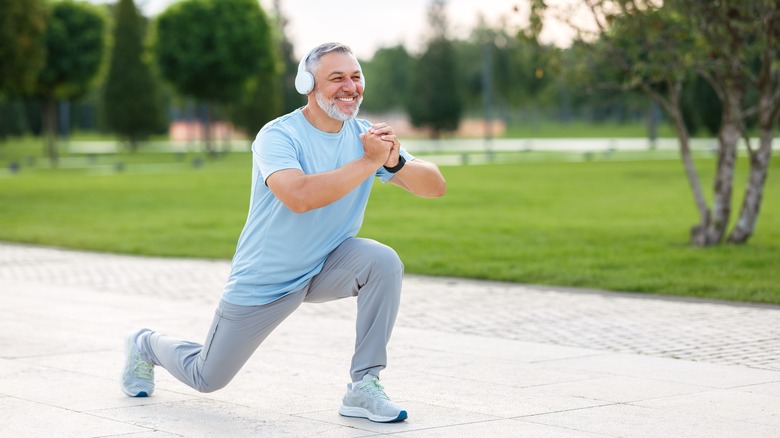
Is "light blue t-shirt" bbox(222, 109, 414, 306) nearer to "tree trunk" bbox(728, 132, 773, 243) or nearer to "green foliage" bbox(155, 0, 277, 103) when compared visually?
"tree trunk" bbox(728, 132, 773, 243)

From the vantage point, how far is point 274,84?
2731 inches

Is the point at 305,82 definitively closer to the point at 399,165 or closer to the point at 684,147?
the point at 399,165

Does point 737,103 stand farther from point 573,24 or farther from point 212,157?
point 212,157

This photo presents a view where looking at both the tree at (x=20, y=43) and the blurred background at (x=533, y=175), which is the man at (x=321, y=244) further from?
the tree at (x=20, y=43)

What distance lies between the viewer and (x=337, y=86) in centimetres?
541

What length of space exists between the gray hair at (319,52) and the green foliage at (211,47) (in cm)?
4720

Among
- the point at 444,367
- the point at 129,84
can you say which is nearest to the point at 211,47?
the point at 129,84

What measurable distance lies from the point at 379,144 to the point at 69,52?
43597mm

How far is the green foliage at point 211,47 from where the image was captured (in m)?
52.4

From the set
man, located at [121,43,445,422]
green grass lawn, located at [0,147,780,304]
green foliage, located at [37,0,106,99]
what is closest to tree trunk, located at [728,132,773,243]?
green grass lawn, located at [0,147,780,304]

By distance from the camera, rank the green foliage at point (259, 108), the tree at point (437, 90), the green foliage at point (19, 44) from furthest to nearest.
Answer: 1. the tree at point (437, 90)
2. the green foliage at point (259, 108)
3. the green foliage at point (19, 44)

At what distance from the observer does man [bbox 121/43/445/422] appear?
5426 mm

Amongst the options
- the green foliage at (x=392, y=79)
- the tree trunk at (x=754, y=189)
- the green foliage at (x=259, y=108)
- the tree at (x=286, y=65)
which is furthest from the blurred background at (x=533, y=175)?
the green foliage at (x=392, y=79)

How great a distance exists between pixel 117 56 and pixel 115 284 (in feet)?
166
